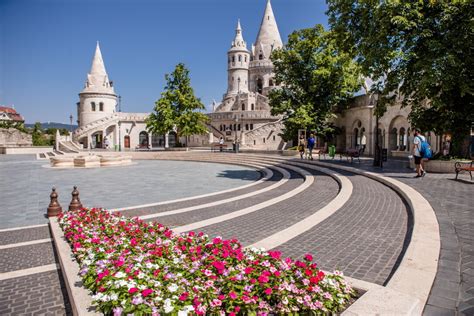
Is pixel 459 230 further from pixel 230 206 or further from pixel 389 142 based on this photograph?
pixel 389 142

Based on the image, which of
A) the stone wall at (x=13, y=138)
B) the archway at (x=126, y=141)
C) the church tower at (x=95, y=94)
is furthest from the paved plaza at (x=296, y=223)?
the church tower at (x=95, y=94)

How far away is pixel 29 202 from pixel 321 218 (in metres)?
10.1

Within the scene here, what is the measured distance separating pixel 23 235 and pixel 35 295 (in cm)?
341

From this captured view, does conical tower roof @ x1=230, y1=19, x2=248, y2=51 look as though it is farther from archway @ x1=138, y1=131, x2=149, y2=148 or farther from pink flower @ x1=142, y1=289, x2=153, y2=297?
pink flower @ x1=142, y1=289, x2=153, y2=297

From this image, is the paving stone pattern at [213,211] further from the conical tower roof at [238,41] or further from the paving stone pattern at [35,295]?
the conical tower roof at [238,41]

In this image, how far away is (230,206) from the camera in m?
9.19

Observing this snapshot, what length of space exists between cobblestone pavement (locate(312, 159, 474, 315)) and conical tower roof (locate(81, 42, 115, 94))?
6066 cm

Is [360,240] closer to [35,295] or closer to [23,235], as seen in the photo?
[35,295]

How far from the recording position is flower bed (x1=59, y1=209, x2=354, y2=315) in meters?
2.94

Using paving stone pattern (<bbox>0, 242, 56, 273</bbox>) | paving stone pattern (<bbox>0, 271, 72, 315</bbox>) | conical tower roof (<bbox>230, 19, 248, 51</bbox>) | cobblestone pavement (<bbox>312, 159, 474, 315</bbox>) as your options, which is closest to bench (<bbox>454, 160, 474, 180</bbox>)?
cobblestone pavement (<bbox>312, 159, 474, 315</bbox>)

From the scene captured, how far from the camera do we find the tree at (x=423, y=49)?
37.7ft

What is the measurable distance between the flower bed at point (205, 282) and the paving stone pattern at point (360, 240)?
1.15 m

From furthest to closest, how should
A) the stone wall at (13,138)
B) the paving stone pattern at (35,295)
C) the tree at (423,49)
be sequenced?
the stone wall at (13,138) → the tree at (423,49) → the paving stone pattern at (35,295)

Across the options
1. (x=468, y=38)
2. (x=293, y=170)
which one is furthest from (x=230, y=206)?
(x=468, y=38)
